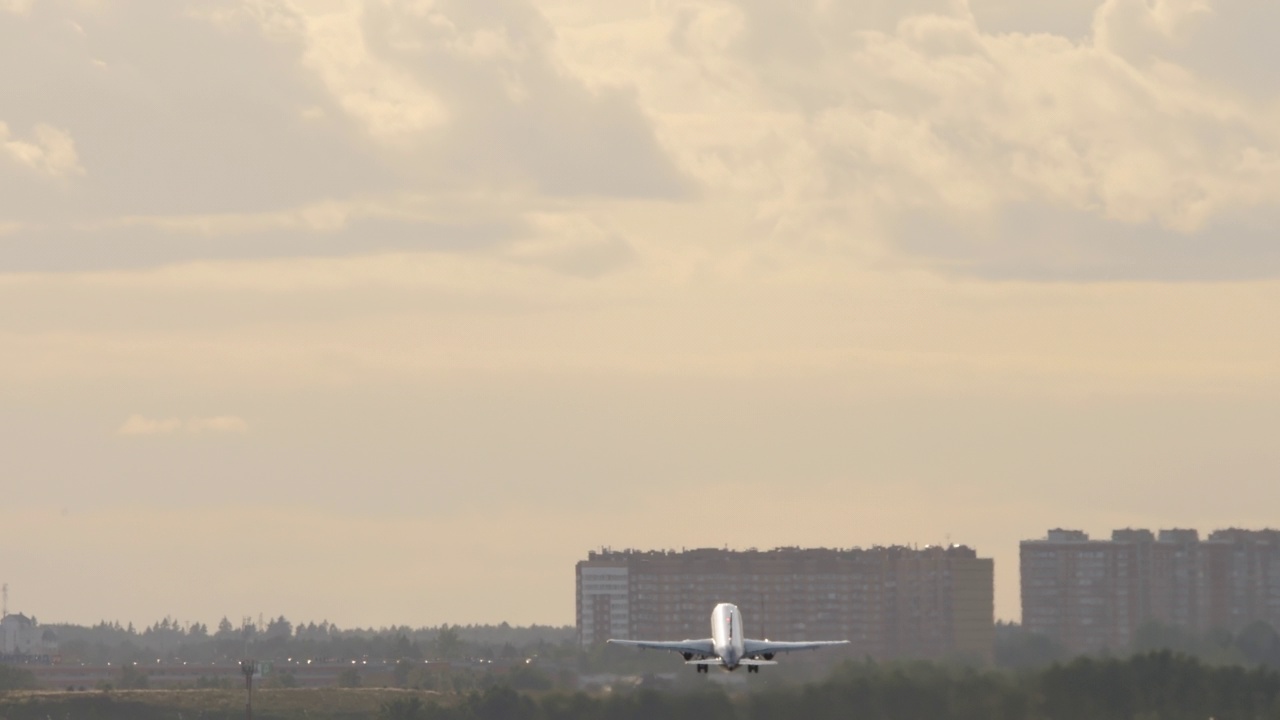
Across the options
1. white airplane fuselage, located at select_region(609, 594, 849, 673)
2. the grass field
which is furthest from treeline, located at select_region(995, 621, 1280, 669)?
the grass field

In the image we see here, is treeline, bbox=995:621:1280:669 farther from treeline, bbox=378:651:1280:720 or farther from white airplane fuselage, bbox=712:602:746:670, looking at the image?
white airplane fuselage, bbox=712:602:746:670

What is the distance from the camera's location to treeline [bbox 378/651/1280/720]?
460ft

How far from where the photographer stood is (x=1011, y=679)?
14638 cm

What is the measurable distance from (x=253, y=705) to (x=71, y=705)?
1446 centimetres

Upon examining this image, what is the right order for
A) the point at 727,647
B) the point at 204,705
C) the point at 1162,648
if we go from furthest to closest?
the point at 204,705
the point at 1162,648
the point at 727,647

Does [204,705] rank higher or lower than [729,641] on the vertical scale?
lower

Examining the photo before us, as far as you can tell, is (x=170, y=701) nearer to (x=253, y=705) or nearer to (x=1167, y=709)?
(x=253, y=705)

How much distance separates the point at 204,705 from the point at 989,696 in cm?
7377

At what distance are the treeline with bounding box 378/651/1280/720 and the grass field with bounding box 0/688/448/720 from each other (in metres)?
33.8

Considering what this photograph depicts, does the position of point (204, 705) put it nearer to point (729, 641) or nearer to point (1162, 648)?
point (1162, 648)

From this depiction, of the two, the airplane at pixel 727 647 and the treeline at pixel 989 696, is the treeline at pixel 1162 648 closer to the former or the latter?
the treeline at pixel 989 696

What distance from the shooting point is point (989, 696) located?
14162 cm

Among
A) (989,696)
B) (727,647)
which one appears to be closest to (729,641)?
(727,647)

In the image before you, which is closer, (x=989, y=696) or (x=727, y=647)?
(x=727, y=647)
